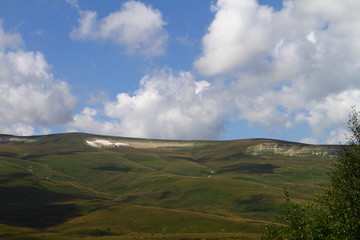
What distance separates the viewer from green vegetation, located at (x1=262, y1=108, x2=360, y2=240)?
38562 millimetres

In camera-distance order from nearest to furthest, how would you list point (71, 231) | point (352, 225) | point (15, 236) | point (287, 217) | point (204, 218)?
point (352, 225)
point (287, 217)
point (15, 236)
point (71, 231)
point (204, 218)

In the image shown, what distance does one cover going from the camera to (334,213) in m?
42.7

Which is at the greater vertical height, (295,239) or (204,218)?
(295,239)

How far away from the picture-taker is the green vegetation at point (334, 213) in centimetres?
3856

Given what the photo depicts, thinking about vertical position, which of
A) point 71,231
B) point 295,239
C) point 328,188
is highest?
point 328,188

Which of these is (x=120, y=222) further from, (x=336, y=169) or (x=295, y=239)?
(x=295, y=239)

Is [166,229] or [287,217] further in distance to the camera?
[166,229]

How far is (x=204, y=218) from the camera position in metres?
175

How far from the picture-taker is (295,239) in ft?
129

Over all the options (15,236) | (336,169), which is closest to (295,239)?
(336,169)

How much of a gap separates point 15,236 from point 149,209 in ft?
245

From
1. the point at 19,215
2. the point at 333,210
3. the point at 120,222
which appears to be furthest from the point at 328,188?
the point at 19,215

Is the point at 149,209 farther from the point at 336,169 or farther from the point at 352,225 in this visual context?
the point at 352,225

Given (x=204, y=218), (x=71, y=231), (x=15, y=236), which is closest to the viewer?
(x=15, y=236)
